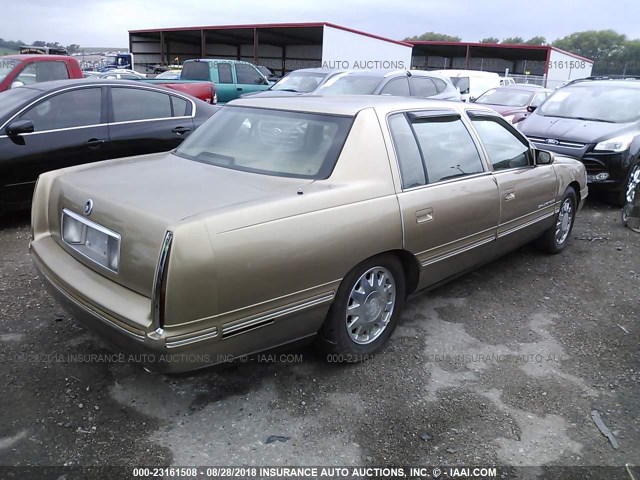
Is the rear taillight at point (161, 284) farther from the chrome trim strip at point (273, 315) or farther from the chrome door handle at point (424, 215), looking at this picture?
the chrome door handle at point (424, 215)

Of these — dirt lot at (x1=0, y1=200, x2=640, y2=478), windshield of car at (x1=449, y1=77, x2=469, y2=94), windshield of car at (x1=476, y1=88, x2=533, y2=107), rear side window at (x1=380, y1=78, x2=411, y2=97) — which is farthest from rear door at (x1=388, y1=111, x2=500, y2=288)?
windshield of car at (x1=449, y1=77, x2=469, y2=94)

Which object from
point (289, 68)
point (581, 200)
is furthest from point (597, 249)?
point (289, 68)

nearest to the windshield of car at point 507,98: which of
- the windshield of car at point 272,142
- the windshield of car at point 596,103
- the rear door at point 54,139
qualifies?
the windshield of car at point 596,103

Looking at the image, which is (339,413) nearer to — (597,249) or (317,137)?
(317,137)

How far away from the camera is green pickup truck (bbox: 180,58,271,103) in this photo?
15459mm

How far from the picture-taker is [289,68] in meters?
36.2

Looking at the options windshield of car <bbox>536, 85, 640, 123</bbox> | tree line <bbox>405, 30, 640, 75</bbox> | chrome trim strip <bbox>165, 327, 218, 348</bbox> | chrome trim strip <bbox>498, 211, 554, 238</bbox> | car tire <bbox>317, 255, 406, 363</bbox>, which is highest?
tree line <bbox>405, 30, 640, 75</bbox>

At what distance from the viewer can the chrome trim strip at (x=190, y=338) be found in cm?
233

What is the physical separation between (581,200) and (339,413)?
396 cm

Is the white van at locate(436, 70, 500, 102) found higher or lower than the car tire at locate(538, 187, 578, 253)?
higher

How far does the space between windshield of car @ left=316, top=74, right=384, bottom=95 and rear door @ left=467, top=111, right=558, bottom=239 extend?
227 inches

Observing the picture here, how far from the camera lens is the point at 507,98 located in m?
12.7

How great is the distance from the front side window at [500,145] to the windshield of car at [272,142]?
56.6 inches

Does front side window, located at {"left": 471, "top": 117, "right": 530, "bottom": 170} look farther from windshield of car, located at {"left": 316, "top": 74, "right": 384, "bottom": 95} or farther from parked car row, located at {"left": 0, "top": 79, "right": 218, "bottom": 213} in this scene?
windshield of car, located at {"left": 316, "top": 74, "right": 384, "bottom": 95}
